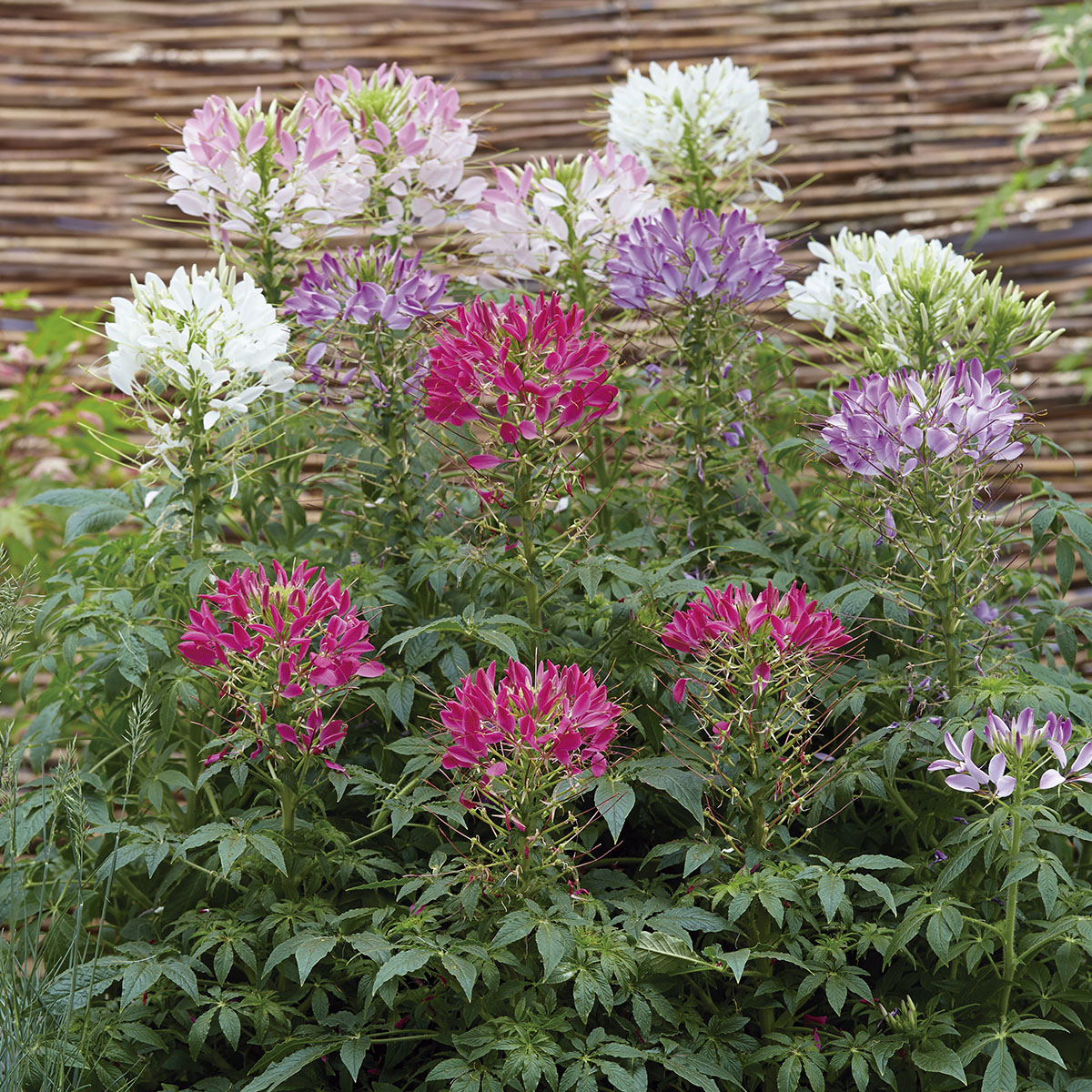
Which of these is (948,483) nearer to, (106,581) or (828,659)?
(828,659)

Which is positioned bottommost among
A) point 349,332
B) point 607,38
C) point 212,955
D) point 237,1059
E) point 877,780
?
point 237,1059

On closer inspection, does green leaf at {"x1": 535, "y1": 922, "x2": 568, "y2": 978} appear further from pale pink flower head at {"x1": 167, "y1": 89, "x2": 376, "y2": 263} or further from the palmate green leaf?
pale pink flower head at {"x1": 167, "y1": 89, "x2": 376, "y2": 263}

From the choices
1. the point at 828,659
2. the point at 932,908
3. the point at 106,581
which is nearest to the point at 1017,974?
the point at 932,908

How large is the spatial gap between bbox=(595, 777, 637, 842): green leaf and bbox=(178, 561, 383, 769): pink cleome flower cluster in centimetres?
34

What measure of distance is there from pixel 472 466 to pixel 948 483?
0.66 meters

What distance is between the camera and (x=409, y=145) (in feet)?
6.42

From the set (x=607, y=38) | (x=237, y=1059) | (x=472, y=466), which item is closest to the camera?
(x=472, y=466)

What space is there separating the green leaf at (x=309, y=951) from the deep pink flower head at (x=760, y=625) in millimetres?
570

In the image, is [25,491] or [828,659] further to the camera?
[25,491]

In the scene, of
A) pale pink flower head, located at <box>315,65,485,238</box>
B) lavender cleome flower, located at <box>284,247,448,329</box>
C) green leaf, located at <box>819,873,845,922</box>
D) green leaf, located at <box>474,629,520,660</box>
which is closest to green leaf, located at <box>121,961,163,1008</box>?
green leaf, located at <box>474,629,520,660</box>

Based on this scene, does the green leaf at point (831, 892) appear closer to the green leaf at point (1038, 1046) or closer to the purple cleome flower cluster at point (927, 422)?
the green leaf at point (1038, 1046)

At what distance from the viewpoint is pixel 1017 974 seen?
5.08 feet

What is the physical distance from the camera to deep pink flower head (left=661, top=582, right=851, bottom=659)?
143 centimetres

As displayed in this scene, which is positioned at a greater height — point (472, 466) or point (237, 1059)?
point (472, 466)
